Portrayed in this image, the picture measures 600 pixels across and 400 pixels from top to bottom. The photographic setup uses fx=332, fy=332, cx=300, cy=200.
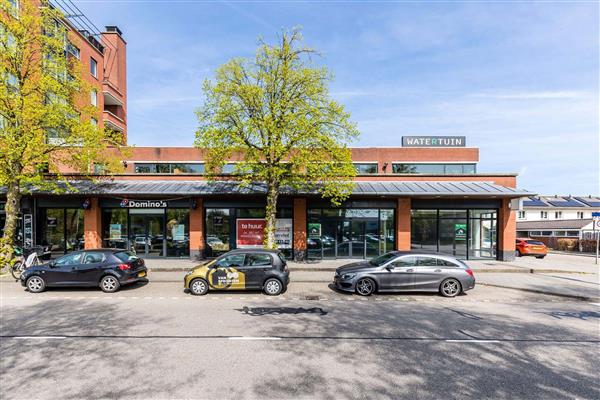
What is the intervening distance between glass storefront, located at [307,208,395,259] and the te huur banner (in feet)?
3.81

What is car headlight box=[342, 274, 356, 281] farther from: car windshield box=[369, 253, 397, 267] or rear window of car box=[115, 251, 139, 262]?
rear window of car box=[115, 251, 139, 262]

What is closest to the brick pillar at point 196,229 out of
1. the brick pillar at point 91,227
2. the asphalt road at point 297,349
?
the brick pillar at point 91,227

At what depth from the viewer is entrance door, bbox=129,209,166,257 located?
60.3 ft

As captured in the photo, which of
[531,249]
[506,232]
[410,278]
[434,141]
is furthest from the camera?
[434,141]

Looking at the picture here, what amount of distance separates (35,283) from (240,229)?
9.15 meters

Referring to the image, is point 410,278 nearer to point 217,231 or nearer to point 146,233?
point 217,231

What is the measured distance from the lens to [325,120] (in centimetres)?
1440

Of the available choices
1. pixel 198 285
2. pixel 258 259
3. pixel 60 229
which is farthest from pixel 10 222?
pixel 258 259

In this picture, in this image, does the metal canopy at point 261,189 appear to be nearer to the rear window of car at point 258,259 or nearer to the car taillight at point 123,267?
the rear window of car at point 258,259

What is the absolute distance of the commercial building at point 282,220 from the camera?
18.0 meters

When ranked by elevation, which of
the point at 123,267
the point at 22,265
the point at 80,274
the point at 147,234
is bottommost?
the point at 22,265

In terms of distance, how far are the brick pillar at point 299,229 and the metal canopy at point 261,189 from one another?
1061 millimetres

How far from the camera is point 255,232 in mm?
18219

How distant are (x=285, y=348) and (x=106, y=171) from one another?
15.3m
